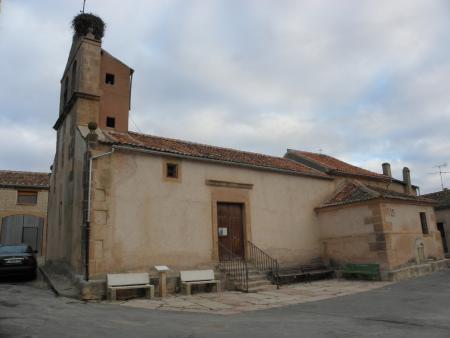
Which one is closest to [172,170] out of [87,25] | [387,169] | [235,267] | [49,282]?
[235,267]

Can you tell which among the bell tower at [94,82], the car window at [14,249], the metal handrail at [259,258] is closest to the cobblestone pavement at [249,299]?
the metal handrail at [259,258]

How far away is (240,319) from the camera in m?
7.82

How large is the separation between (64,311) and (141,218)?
13.8 feet

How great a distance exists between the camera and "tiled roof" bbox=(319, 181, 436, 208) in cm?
1518

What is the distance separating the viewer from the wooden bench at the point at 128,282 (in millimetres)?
10148

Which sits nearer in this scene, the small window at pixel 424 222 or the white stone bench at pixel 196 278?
the white stone bench at pixel 196 278

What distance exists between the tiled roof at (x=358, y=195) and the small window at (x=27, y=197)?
61.7 feet

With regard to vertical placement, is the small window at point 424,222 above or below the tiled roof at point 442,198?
below

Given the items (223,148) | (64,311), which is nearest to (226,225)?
(223,148)

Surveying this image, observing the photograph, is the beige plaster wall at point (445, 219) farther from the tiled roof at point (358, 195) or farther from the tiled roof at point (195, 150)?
the tiled roof at point (195, 150)

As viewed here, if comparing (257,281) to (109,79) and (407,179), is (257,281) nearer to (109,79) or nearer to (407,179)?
(109,79)

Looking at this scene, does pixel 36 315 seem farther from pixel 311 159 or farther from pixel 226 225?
pixel 311 159

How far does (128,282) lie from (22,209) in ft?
57.1

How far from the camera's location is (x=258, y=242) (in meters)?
14.7
